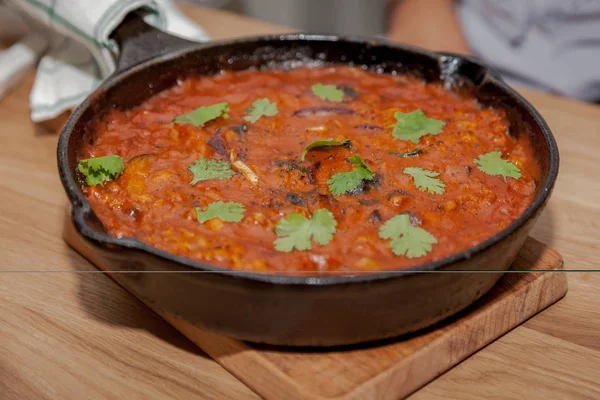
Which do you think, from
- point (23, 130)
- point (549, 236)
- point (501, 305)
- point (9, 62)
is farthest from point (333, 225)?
point (9, 62)

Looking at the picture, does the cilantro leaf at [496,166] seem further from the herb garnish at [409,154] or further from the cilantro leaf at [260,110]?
the cilantro leaf at [260,110]

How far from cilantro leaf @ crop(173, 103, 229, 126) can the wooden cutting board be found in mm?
672

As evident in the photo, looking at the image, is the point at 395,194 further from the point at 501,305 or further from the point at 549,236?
the point at 549,236

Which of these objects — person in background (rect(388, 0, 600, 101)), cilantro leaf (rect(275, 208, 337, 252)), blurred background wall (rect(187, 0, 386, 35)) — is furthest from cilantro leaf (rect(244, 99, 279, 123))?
blurred background wall (rect(187, 0, 386, 35))

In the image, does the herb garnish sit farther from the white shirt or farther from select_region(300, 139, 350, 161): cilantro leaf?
the white shirt

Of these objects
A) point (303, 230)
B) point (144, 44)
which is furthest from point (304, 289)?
point (144, 44)

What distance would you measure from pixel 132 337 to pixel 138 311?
0.36ft

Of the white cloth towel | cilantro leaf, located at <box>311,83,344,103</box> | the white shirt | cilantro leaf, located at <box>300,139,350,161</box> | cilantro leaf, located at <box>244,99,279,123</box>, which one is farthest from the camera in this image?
the white shirt

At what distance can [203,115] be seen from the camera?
2.29 meters

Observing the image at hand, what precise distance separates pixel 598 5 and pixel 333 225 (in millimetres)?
2332

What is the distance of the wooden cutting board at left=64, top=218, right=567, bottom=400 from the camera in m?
1.65

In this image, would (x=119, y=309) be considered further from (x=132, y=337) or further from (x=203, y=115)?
(x=203, y=115)

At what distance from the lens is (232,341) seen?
5.78 ft

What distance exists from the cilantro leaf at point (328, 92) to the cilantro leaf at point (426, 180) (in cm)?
55
